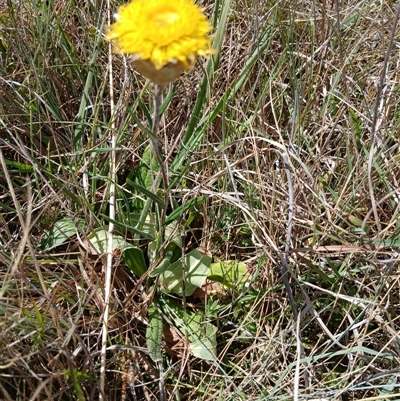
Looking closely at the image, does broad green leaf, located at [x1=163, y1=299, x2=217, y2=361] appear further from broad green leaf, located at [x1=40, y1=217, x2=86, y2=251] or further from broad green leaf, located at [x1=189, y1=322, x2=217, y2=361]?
broad green leaf, located at [x1=40, y1=217, x2=86, y2=251]

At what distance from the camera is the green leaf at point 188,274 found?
1.05 metres

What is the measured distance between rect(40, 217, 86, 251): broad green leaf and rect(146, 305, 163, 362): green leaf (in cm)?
23

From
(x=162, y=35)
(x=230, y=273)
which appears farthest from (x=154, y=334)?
(x=162, y=35)

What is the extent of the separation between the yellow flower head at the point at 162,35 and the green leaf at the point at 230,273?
0.53m

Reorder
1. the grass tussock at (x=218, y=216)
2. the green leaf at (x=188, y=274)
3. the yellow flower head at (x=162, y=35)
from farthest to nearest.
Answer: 1. the green leaf at (x=188, y=274)
2. the grass tussock at (x=218, y=216)
3. the yellow flower head at (x=162, y=35)

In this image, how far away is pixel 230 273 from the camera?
1.09m

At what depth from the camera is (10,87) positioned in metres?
1.16

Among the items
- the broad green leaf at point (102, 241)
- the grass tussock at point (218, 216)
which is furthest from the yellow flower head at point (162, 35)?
the broad green leaf at point (102, 241)

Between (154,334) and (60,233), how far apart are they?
0.93ft

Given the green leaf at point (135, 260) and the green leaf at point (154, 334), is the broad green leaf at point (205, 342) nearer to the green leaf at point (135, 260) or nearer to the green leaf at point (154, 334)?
the green leaf at point (154, 334)

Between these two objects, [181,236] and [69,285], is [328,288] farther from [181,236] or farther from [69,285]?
[69,285]

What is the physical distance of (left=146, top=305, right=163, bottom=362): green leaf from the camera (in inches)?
38.1

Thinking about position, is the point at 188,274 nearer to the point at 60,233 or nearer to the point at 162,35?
the point at 60,233

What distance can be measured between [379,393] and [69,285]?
0.61 metres
